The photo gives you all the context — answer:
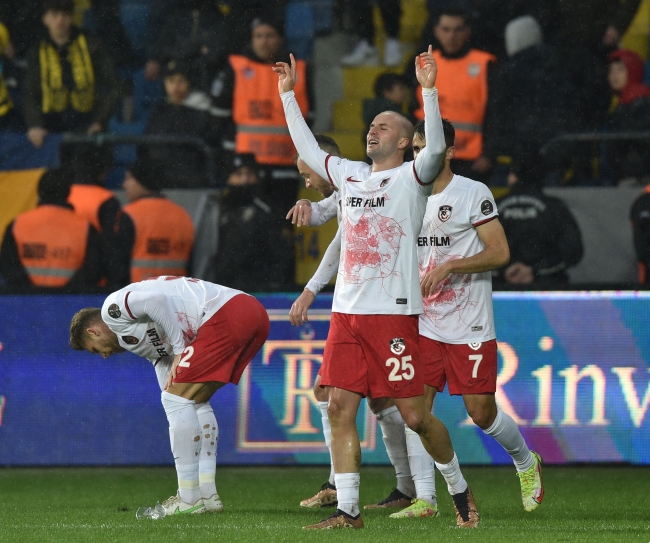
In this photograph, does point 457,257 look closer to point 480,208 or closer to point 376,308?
point 480,208

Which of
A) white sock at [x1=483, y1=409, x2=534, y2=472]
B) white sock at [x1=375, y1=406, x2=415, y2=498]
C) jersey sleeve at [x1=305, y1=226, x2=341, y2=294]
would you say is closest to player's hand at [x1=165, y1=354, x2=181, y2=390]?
jersey sleeve at [x1=305, y1=226, x2=341, y2=294]

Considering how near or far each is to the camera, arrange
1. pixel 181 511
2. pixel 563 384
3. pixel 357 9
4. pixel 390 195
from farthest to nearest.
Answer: pixel 357 9 → pixel 563 384 → pixel 181 511 → pixel 390 195

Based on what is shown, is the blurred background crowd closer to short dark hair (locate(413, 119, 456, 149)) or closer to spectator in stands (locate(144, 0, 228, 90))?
spectator in stands (locate(144, 0, 228, 90))

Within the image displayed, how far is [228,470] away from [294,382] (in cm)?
76

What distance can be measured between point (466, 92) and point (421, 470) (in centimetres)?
455

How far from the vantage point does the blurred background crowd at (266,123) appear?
860 centimetres

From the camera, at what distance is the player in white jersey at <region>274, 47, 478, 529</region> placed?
5129mm

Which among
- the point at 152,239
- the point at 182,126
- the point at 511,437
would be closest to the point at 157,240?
the point at 152,239

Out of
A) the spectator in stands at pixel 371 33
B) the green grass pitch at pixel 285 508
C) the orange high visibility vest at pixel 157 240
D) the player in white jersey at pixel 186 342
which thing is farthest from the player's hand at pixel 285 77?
the spectator in stands at pixel 371 33

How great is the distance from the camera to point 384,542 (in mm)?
4688

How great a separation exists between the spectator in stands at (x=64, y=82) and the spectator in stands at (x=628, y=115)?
14.2ft

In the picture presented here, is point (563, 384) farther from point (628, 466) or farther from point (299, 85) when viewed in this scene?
point (299, 85)

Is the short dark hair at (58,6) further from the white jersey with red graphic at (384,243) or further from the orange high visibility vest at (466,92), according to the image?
the white jersey with red graphic at (384,243)

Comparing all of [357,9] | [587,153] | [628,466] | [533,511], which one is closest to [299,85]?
[357,9]
